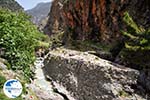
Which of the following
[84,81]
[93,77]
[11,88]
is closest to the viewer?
[11,88]

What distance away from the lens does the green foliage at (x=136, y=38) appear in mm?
28906

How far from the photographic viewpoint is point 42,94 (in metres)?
25.5

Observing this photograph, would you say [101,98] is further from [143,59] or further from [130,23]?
[130,23]

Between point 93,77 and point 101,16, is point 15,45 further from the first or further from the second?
point 101,16

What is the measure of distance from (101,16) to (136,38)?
15.3 m

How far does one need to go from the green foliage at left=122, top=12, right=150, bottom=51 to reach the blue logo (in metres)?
19.4

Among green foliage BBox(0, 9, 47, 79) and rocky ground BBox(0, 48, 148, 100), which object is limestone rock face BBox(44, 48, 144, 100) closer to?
rocky ground BBox(0, 48, 148, 100)

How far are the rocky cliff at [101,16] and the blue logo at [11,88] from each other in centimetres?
2653

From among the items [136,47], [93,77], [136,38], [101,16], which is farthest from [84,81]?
[101,16]

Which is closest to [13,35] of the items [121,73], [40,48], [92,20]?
[121,73]

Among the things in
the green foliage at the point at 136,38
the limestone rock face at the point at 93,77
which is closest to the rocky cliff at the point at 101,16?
the green foliage at the point at 136,38

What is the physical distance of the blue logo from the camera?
1030 cm

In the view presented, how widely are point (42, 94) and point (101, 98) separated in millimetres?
5322

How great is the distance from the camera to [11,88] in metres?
10.4
